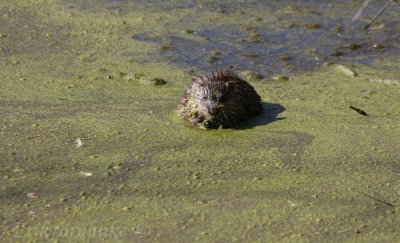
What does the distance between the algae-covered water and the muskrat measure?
0.17ft

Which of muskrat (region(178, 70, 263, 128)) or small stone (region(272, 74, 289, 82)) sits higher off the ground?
muskrat (region(178, 70, 263, 128))

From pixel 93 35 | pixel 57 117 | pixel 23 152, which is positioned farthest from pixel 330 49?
pixel 23 152

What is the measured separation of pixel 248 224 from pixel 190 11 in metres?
2.82

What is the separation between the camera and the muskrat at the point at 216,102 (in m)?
2.95

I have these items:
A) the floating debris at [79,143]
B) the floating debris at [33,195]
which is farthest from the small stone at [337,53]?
the floating debris at [33,195]

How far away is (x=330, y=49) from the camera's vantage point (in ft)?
13.8

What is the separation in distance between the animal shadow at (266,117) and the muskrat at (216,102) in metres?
0.03

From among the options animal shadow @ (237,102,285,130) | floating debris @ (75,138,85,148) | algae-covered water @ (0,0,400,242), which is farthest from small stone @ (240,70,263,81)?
floating debris @ (75,138,85,148)

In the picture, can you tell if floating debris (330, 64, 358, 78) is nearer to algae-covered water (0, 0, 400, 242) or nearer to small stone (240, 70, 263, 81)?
algae-covered water (0, 0, 400, 242)

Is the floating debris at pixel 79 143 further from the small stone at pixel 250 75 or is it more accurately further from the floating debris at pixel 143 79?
the small stone at pixel 250 75

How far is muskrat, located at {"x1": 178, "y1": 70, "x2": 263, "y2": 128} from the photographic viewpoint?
2945mm

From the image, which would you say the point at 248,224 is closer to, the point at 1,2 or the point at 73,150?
the point at 73,150

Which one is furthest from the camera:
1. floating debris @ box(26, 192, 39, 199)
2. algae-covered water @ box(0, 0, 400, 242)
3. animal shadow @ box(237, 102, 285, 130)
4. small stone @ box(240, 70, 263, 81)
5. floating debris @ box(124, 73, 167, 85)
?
small stone @ box(240, 70, 263, 81)

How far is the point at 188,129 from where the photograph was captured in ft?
9.69
